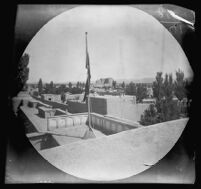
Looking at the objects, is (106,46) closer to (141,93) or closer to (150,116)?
(141,93)

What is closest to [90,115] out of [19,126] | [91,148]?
[91,148]

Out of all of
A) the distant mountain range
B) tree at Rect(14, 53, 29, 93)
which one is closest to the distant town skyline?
the distant mountain range

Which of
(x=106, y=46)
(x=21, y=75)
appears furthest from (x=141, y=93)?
(x=21, y=75)

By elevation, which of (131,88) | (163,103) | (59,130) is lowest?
(59,130)

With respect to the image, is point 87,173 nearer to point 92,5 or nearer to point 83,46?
point 83,46

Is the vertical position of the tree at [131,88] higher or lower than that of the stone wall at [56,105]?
higher

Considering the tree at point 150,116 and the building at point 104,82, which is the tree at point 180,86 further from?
the building at point 104,82

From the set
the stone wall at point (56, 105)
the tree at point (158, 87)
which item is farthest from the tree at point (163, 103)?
the stone wall at point (56, 105)
